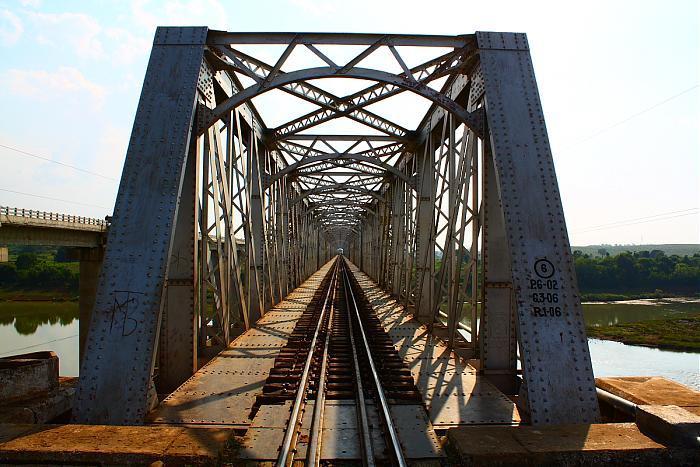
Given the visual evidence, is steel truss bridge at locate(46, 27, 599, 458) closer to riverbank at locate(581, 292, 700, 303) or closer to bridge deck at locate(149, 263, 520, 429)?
bridge deck at locate(149, 263, 520, 429)

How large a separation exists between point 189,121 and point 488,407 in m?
5.72

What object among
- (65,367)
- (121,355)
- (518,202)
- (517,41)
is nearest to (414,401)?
(518,202)

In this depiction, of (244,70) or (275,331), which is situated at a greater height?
(244,70)

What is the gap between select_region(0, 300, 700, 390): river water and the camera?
78.0 ft

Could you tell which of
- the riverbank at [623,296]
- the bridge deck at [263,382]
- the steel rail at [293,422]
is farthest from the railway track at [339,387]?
the riverbank at [623,296]

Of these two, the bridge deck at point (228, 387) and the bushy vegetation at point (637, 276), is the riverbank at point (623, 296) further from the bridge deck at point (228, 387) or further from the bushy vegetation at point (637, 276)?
the bridge deck at point (228, 387)

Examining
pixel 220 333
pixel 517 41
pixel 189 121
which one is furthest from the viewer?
pixel 220 333

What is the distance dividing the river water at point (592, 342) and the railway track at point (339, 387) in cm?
1616

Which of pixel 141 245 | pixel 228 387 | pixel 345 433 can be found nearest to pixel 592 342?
pixel 228 387

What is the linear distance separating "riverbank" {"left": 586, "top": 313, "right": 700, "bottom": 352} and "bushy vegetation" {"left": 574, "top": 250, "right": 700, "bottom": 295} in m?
27.7

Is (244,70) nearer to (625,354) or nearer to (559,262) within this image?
(559,262)

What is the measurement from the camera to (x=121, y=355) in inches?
203

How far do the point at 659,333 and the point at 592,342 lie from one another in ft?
18.7

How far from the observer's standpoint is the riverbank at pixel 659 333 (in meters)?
29.9
